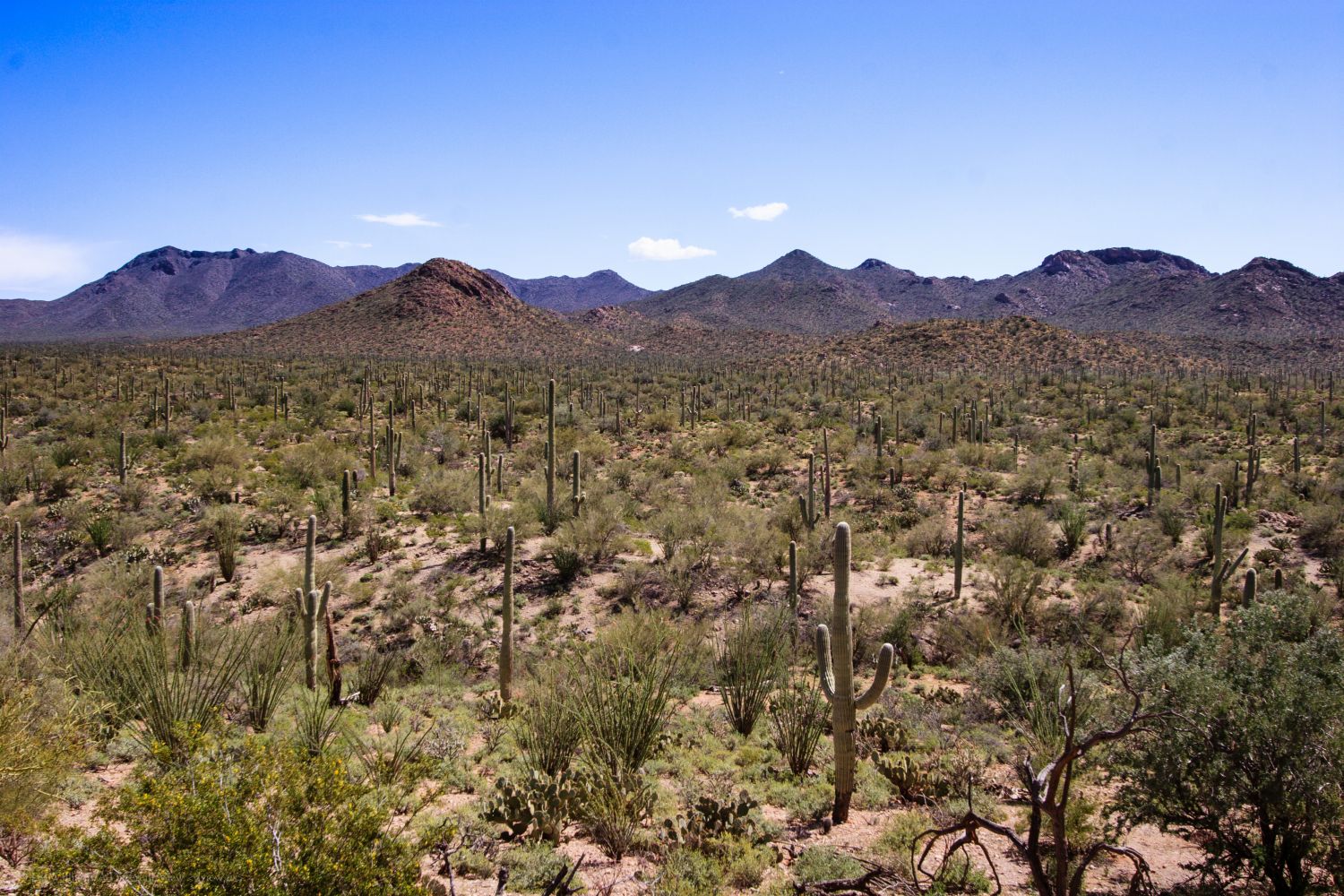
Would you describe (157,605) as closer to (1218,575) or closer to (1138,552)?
(1218,575)

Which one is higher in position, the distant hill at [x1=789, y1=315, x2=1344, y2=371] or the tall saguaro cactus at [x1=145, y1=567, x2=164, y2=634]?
the distant hill at [x1=789, y1=315, x2=1344, y2=371]

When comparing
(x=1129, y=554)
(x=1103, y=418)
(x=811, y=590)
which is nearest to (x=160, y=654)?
(x=811, y=590)

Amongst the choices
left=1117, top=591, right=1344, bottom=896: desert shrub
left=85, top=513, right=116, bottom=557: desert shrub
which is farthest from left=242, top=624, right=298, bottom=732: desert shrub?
→ left=85, top=513, right=116, bottom=557: desert shrub

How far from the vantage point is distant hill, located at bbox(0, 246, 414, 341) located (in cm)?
13162

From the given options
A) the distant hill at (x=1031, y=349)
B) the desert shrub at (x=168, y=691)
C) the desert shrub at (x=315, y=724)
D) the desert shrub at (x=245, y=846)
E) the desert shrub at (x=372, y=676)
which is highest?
the distant hill at (x=1031, y=349)

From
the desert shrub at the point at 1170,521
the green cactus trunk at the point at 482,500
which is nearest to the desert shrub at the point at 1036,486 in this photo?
the desert shrub at the point at 1170,521

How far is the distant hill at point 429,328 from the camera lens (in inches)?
Result: 2689

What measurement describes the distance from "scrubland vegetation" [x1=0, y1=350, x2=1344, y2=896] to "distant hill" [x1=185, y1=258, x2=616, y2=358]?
1567 inches

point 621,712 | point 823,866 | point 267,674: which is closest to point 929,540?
point 621,712

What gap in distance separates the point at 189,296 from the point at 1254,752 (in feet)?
608

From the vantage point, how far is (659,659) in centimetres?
876

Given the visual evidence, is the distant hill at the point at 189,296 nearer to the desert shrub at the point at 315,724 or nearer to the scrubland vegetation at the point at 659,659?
the scrubland vegetation at the point at 659,659

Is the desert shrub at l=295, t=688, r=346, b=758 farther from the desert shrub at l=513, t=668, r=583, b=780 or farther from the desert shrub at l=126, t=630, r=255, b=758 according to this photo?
the desert shrub at l=513, t=668, r=583, b=780

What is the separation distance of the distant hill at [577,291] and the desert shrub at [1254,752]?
568 ft
